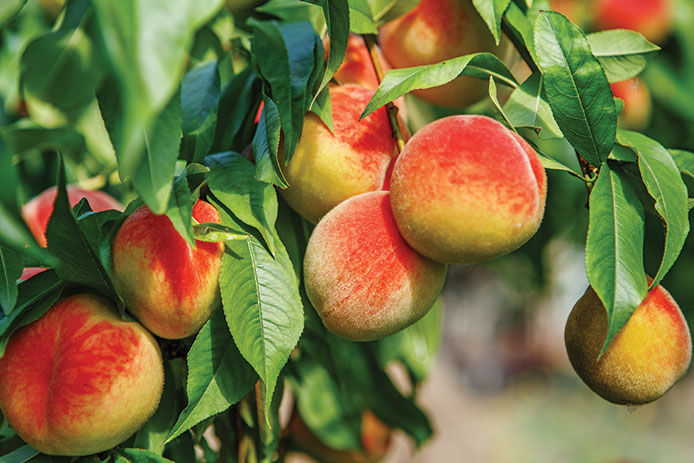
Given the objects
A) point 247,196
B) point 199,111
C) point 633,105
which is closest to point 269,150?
point 247,196

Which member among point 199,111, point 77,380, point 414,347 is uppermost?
point 199,111

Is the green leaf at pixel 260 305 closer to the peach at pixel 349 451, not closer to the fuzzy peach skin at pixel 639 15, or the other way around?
the peach at pixel 349 451

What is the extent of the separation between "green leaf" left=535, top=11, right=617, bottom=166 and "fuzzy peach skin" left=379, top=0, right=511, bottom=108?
0.45 ft

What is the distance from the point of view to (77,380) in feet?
1.67

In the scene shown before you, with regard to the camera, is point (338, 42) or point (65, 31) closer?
point (65, 31)

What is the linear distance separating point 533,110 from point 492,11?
0.31ft

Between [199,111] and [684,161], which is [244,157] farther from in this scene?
[684,161]

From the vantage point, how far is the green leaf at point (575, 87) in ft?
1.76

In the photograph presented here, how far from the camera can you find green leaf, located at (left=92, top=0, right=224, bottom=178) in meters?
0.26

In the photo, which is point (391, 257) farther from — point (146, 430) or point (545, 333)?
point (545, 333)

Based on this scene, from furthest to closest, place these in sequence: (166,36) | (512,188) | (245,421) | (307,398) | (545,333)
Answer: (545,333), (307,398), (245,421), (512,188), (166,36)

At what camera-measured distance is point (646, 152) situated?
0.55 m

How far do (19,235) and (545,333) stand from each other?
257 inches

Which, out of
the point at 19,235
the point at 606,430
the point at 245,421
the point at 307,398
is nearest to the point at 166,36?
the point at 19,235
